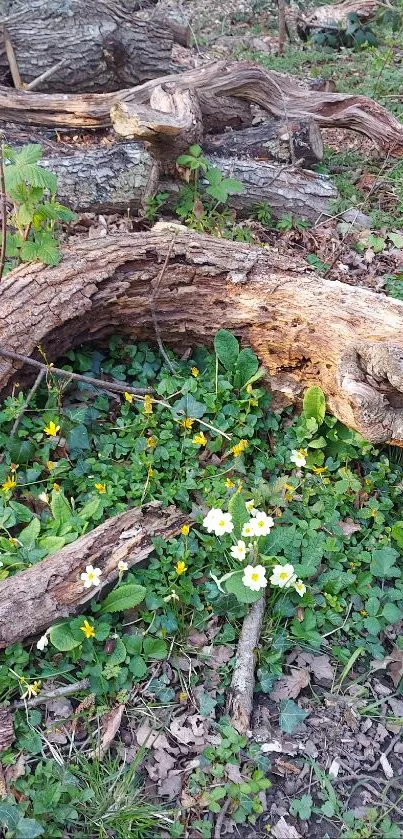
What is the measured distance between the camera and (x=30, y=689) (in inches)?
90.5

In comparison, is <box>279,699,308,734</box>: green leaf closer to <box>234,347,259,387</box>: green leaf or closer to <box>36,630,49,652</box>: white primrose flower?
<box>36,630,49,652</box>: white primrose flower

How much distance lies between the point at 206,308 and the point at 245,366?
1.28 feet

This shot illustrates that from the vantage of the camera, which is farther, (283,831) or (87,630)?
(87,630)

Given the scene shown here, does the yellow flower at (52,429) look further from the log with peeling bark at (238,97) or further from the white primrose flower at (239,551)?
the log with peeling bark at (238,97)

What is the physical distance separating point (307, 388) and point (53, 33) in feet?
14.2

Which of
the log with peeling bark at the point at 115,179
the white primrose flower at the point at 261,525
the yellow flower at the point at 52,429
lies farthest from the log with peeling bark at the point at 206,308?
the log with peeling bark at the point at 115,179

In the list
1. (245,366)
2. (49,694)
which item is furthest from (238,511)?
(49,694)

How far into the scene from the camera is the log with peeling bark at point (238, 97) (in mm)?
4680

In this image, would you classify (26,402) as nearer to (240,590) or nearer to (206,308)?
(206,308)

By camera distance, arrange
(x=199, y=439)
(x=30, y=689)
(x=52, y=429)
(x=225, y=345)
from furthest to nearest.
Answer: (x=225, y=345), (x=199, y=439), (x=52, y=429), (x=30, y=689)

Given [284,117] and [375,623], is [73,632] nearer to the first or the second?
[375,623]

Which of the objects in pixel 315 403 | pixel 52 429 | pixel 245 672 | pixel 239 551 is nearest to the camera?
pixel 245 672

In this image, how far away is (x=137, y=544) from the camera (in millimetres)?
2684

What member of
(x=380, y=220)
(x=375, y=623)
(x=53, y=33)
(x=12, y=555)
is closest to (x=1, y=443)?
(x=12, y=555)
